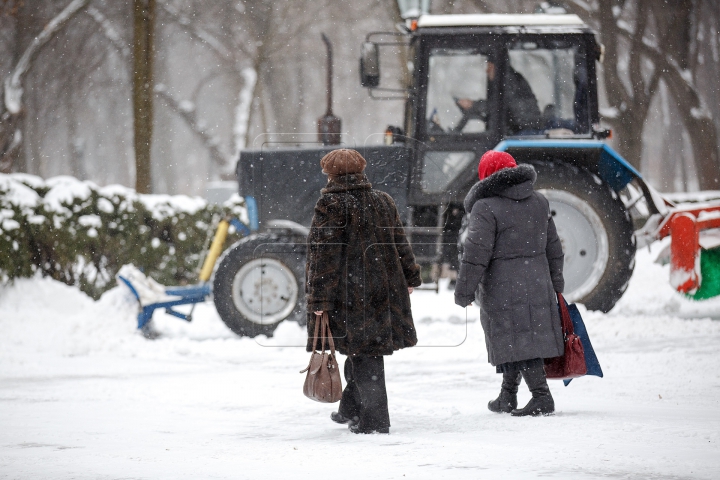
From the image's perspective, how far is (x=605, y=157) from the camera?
7.89m

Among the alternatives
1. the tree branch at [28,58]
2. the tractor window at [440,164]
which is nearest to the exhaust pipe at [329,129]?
the tractor window at [440,164]

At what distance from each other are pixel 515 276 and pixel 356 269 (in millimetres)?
881

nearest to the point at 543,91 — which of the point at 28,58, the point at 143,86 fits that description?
the point at 143,86

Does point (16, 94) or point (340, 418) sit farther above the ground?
point (16, 94)

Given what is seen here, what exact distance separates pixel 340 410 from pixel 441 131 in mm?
3614

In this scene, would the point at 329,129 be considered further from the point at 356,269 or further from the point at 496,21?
the point at 356,269

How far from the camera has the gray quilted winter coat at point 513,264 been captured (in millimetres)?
4891

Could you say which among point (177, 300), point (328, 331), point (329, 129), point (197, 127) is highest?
point (197, 127)

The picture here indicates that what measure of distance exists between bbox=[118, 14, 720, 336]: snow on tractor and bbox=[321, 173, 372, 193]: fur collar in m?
3.16

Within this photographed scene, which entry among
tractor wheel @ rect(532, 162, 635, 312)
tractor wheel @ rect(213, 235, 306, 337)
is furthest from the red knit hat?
tractor wheel @ rect(213, 235, 306, 337)

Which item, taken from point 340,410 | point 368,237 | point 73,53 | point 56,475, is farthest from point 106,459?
point 73,53

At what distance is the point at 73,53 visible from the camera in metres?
26.0

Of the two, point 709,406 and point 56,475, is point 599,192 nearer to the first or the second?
point 709,406

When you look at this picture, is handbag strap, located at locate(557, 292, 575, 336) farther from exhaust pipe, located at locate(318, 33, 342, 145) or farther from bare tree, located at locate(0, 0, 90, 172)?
bare tree, located at locate(0, 0, 90, 172)
